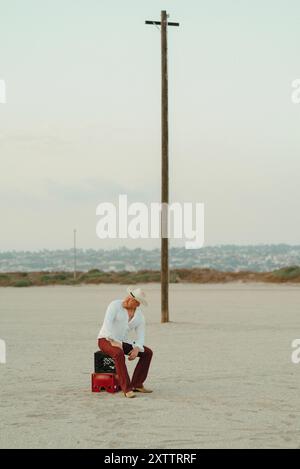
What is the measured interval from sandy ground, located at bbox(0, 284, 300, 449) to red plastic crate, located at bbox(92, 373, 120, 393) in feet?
0.48

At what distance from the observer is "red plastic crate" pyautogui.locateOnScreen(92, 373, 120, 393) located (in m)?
12.6

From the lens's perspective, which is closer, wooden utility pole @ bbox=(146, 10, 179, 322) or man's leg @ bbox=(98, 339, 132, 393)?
man's leg @ bbox=(98, 339, 132, 393)

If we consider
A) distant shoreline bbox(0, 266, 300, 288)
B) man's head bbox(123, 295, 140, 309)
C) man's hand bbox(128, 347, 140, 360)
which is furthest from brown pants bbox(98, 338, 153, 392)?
distant shoreline bbox(0, 266, 300, 288)

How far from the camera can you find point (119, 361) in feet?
40.0

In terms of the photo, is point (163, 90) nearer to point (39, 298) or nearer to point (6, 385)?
point (6, 385)

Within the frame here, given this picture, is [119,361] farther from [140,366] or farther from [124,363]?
[140,366]

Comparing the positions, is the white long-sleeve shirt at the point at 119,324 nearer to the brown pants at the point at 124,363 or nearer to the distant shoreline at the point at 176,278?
the brown pants at the point at 124,363

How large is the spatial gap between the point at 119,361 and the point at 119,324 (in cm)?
50

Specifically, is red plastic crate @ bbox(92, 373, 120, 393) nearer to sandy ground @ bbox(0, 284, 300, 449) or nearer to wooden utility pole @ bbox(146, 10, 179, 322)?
sandy ground @ bbox(0, 284, 300, 449)

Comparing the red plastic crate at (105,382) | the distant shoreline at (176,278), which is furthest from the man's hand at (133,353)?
the distant shoreline at (176,278)

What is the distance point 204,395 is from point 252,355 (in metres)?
5.42

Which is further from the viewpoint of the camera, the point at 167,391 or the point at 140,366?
the point at 167,391

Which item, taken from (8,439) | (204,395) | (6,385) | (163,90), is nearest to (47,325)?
(163,90)

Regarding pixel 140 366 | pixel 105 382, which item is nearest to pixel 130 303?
pixel 140 366
